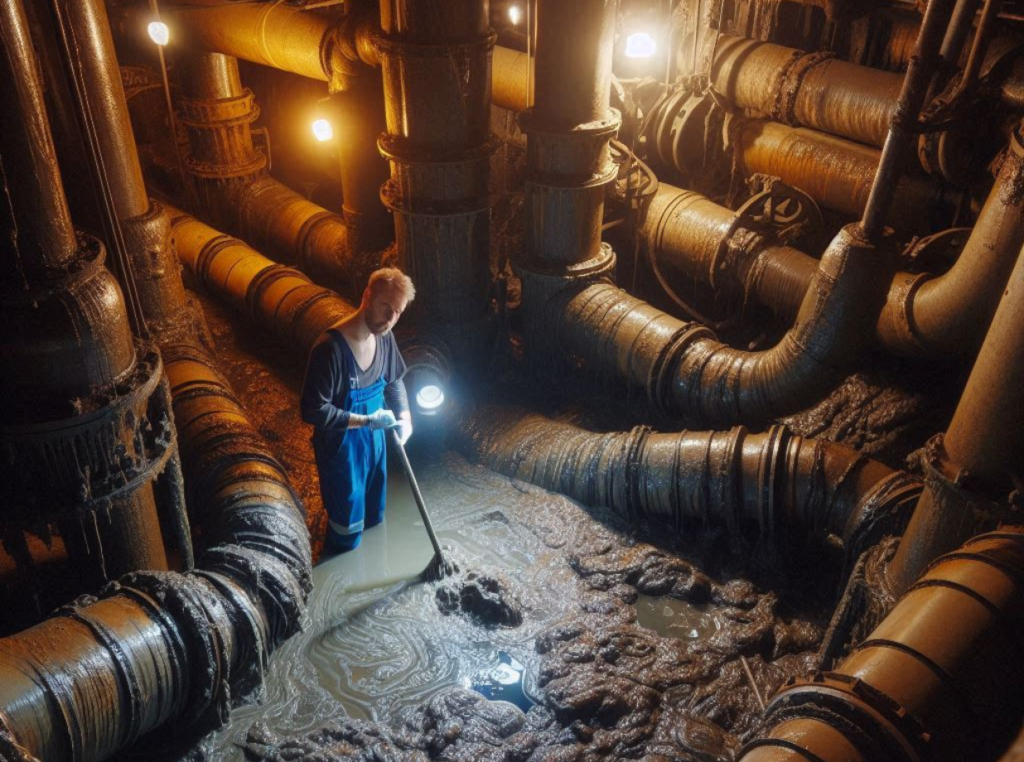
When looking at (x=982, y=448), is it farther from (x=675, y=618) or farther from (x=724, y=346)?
(x=724, y=346)

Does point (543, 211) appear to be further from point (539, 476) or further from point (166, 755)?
point (166, 755)

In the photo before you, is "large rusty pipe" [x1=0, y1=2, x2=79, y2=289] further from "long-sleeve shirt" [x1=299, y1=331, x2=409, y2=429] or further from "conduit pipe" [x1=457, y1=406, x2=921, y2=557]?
"conduit pipe" [x1=457, y1=406, x2=921, y2=557]

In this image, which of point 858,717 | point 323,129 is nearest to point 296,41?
point 323,129

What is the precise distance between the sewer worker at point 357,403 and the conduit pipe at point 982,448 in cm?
278

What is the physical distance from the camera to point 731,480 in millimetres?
4664

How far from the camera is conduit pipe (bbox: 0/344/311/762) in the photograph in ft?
10.3

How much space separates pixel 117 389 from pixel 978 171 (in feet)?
17.1

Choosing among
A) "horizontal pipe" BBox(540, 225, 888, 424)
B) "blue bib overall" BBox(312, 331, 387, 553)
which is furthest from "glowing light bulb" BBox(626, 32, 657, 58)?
Result: "blue bib overall" BBox(312, 331, 387, 553)

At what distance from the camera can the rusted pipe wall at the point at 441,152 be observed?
17.5 feet

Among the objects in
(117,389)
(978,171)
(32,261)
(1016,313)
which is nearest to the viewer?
(1016,313)

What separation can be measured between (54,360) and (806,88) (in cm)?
555

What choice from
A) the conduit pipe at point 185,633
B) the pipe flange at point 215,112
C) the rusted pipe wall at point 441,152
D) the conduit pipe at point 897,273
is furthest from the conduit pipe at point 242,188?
the conduit pipe at point 185,633

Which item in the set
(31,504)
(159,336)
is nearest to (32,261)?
(31,504)

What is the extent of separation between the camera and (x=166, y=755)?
147 inches
